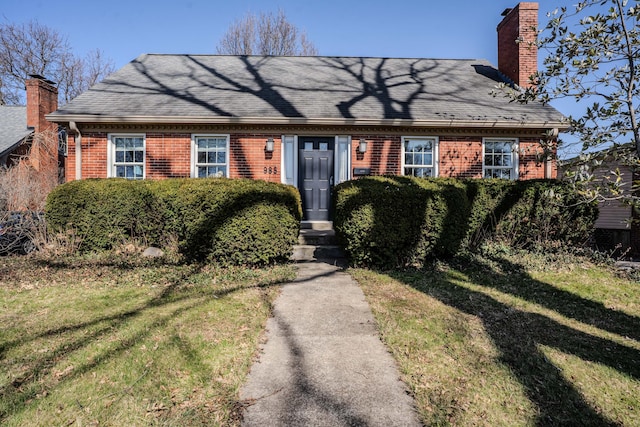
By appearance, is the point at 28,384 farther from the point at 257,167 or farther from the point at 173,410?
the point at 257,167

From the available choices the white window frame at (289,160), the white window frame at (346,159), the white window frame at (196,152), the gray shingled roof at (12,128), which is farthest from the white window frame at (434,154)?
the gray shingled roof at (12,128)

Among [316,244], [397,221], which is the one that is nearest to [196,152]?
[316,244]

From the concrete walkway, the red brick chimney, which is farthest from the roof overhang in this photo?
the concrete walkway

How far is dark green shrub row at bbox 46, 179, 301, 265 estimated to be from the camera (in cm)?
591

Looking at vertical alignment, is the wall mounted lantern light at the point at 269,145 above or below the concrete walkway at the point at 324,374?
above

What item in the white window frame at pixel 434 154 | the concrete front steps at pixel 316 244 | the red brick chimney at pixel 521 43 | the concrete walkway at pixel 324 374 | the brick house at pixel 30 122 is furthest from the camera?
the brick house at pixel 30 122

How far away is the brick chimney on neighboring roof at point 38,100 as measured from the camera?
1471 cm

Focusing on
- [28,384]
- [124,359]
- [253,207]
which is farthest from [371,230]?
[28,384]

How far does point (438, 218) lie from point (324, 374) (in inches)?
162

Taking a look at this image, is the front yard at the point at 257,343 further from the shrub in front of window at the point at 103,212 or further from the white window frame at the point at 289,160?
the white window frame at the point at 289,160

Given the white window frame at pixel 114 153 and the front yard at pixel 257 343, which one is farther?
the white window frame at pixel 114 153

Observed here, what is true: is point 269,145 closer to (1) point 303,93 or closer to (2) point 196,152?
(2) point 196,152

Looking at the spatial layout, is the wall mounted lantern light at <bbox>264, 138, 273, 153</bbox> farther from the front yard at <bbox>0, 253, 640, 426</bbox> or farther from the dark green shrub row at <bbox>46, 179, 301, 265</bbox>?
the front yard at <bbox>0, 253, 640, 426</bbox>

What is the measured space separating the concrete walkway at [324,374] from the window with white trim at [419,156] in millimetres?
6147
